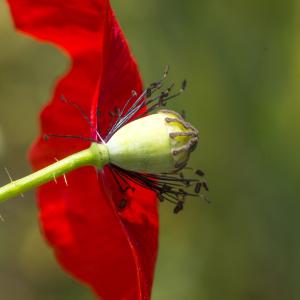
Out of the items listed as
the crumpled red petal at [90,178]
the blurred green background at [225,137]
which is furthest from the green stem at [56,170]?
the blurred green background at [225,137]

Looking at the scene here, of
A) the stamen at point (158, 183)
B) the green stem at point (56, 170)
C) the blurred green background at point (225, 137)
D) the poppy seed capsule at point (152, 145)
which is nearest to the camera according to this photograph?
the green stem at point (56, 170)

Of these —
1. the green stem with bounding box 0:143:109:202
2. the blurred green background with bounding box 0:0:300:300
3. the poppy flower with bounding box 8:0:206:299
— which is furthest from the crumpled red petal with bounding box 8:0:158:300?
the blurred green background with bounding box 0:0:300:300

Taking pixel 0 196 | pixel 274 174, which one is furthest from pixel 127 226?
pixel 274 174

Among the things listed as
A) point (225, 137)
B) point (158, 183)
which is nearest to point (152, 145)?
point (158, 183)

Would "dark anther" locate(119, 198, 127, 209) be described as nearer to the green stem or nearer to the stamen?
the stamen

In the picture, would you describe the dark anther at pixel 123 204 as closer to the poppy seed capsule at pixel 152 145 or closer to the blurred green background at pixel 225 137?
the poppy seed capsule at pixel 152 145

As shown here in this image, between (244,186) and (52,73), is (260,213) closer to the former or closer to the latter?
(244,186)

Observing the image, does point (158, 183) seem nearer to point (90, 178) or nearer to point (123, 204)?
point (123, 204)
